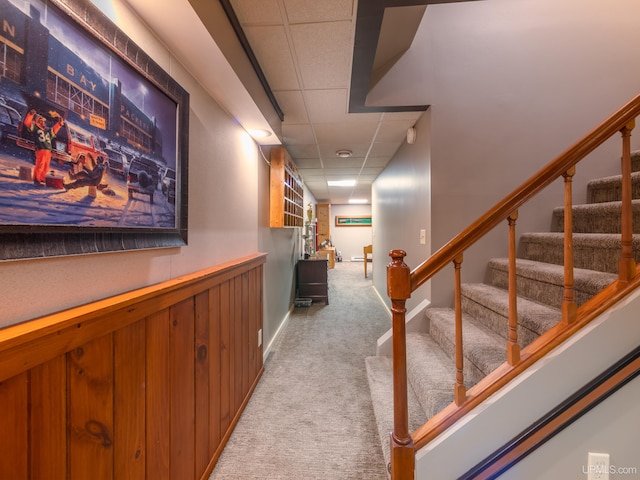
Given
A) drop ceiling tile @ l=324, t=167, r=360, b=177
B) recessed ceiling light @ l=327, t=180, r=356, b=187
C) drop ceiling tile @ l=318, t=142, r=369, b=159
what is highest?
recessed ceiling light @ l=327, t=180, r=356, b=187

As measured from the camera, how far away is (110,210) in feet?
2.58

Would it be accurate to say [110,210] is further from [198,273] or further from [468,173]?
[468,173]

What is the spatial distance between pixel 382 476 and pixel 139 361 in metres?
1.33

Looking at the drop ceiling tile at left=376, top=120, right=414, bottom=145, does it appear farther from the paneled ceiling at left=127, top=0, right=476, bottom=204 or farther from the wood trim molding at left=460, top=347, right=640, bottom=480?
the wood trim molding at left=460, top=347, right=640, bottom=480

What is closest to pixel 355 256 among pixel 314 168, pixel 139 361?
pixel 314 168

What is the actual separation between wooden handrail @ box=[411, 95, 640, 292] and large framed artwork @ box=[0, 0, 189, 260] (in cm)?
109

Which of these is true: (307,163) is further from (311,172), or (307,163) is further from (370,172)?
(370,172)

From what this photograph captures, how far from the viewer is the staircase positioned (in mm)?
1374

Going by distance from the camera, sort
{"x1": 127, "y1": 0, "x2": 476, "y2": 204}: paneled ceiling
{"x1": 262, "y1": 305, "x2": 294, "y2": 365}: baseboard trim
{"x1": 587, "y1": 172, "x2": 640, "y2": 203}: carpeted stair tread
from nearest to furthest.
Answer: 1. {"x1": 127, "y1": 0, "x2": 476, "y2": 204}: paneled ceiling
2. {"x1": 587, "y1": 172, "x2": 640, "y2": 203}: carpeted stair tread
3. {"x1": 262, "y1": 305, "x2": 294, "y2": 365}: baseboard trim

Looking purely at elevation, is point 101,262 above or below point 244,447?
above

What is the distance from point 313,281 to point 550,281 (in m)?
3.35

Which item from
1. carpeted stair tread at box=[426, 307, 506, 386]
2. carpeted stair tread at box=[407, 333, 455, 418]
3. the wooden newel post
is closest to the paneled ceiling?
the wooden newel post

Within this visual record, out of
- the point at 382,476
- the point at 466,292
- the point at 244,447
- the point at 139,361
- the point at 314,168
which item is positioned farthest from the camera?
the point at 314,168

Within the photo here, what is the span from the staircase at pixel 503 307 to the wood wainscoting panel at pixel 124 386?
40.9 inches
